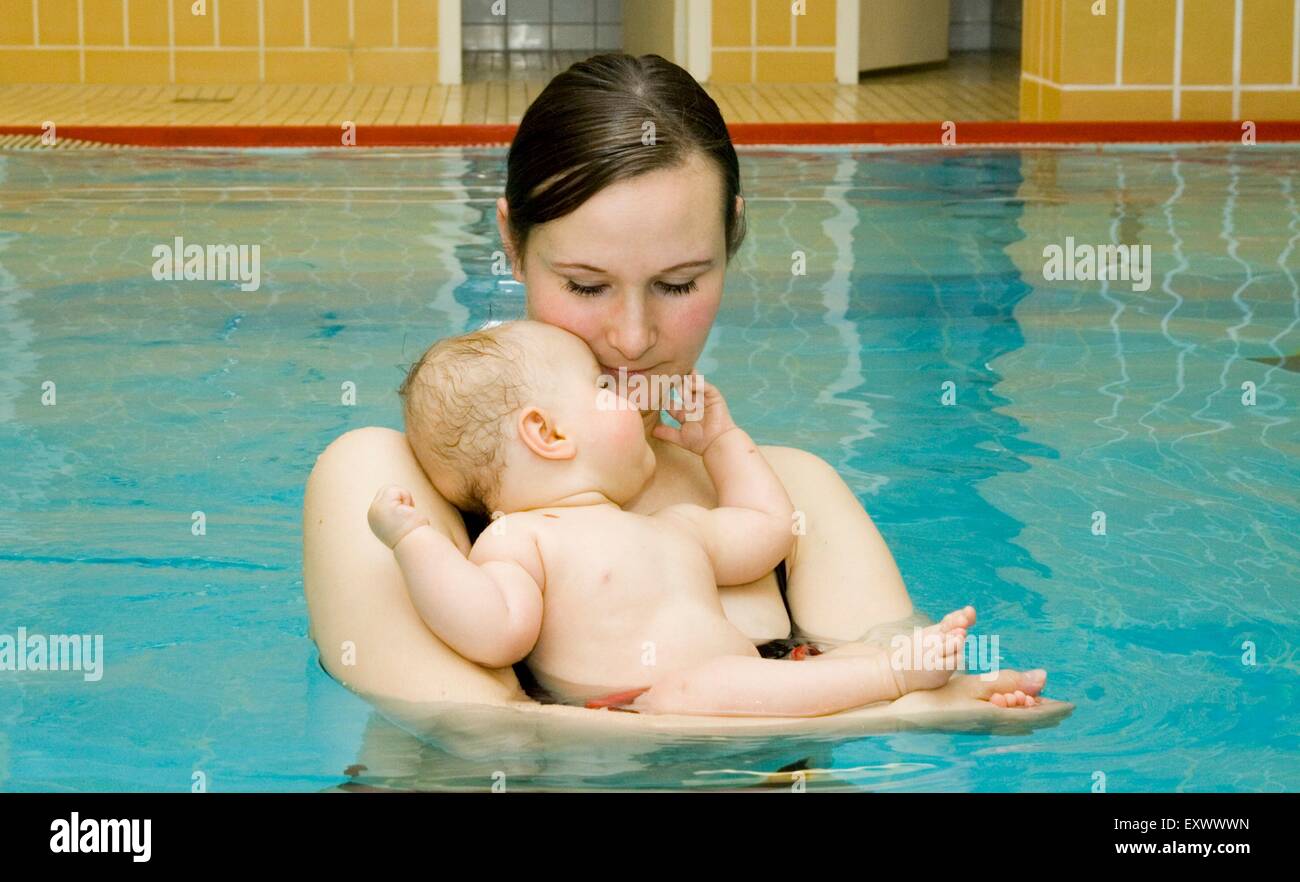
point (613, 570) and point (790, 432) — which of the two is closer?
point (613, 570)

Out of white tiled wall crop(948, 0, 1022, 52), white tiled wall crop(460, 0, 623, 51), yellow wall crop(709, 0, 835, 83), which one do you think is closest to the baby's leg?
yellow wall crop(709, 0, 835, 83)

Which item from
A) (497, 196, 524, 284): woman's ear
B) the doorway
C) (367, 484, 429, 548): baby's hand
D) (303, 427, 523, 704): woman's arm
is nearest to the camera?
(367, 484, 429, 548): baby's hand

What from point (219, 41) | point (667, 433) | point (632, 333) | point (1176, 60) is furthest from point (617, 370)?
point (219, 41)

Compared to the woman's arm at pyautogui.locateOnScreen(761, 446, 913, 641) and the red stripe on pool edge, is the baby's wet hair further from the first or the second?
the red stripe on pool edge

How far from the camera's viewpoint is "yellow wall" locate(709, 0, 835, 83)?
11.1 m

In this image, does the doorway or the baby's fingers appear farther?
the doorway

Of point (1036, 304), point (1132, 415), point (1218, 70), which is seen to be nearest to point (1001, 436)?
point (1132, 415)

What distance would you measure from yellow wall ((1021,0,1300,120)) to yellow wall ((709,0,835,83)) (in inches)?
81.7

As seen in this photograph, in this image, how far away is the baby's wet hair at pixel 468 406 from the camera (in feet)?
7.33

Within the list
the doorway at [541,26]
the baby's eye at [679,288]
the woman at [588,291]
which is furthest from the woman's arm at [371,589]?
the doorway at [541,26]

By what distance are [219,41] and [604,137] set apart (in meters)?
9.57

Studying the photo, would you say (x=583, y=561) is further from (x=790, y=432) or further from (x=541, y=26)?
(x=541, y=26)

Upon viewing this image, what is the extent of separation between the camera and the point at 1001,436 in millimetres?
4570

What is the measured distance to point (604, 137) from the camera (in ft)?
7.34
